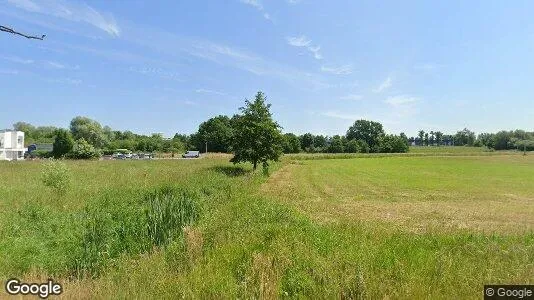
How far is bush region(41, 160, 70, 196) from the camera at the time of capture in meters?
17.3

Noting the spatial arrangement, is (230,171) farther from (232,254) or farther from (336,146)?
(336,146)

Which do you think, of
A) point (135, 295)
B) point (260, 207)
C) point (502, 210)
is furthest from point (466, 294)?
point (502, 210)

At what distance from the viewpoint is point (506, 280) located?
618 cm

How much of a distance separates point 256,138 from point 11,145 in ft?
240

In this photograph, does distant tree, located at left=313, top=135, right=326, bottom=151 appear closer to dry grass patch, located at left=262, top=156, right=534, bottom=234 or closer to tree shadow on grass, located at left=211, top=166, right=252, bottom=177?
tree shadow on grass, located at left=211, top=166, right=252, bottom=177

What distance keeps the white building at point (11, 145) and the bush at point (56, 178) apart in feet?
248

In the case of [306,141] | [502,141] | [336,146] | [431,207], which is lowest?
[431,207]

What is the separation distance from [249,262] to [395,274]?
2934mm

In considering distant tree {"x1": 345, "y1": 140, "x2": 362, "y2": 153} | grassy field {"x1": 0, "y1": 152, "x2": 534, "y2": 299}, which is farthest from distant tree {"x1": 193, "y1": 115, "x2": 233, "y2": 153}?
grassy field {"x1": 0, "y1": 152, "x2": 534, "y2": 299}

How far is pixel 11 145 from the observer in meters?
80.1

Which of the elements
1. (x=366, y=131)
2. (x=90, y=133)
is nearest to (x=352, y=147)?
(x=366, y=131)

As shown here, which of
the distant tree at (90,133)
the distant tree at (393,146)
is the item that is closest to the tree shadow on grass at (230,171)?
the distant tree at (90,133)

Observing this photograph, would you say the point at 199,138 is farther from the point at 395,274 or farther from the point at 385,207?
the point at 395,274

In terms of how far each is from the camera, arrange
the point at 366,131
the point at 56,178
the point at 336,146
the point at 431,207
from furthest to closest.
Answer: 1. the point at 366,131
2. the point at 336,146
3. the point at 431,207
4. the point at 56,178
